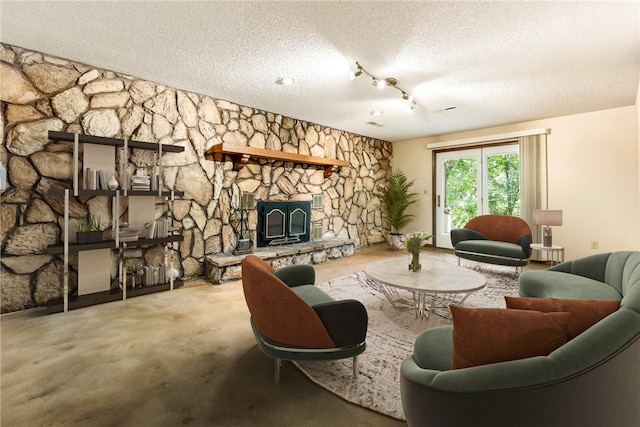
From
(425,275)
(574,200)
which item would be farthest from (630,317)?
(574,200)

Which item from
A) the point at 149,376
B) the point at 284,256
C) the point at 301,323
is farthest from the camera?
the point at 284,256

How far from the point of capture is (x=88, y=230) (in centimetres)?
301

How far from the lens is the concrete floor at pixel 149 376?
1467 mm

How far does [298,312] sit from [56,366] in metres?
1.73

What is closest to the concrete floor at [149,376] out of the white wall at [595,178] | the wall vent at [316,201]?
the wall vent at [316,201]

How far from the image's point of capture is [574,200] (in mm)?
4812

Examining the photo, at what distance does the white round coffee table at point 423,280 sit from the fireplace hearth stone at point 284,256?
175 cm

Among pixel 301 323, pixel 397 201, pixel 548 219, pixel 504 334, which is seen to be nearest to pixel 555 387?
pixel 504 334

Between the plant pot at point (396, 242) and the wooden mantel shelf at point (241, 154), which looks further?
the plant pot at point (396, 242)

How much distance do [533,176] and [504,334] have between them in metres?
5.26

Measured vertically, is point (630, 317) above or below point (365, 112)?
below

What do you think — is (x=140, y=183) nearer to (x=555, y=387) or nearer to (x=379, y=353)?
(x=379, y=353)

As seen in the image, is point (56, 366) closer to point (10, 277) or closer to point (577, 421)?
point (10, 277)

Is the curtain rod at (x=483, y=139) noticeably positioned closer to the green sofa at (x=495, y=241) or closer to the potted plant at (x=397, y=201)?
the potted plant at (x=397, y=201)
